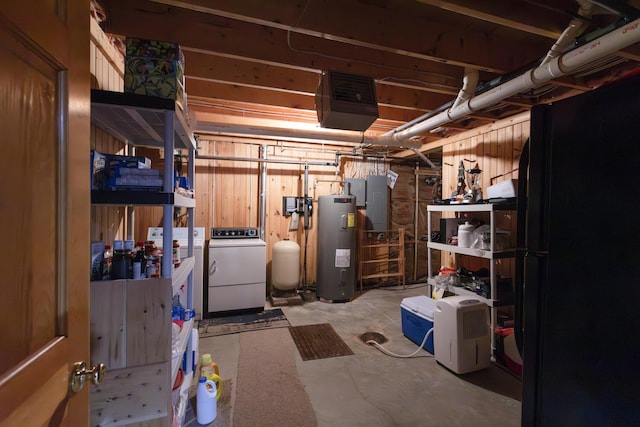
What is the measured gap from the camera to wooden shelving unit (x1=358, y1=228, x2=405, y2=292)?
183 inches

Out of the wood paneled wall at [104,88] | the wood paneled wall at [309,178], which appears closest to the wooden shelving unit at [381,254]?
the wood paneled wall at [309,178]

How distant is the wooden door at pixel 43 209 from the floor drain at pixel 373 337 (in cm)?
251

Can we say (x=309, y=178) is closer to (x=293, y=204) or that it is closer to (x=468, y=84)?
(x=293, y=204)

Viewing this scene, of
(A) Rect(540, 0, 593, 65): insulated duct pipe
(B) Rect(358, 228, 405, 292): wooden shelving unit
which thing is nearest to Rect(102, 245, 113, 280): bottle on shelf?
(A) Rect(540, 0, 593, 65): insulated duct pipe

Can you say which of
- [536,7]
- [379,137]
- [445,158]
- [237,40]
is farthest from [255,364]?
[445,158]

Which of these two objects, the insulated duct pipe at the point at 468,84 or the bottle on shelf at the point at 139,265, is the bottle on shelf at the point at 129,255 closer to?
the bottle on shelf at the point at 139,265

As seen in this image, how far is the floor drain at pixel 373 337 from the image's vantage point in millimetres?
2843

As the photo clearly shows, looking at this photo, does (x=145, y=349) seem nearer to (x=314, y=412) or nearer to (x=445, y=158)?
(x=314, y=412)

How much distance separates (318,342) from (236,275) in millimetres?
1295

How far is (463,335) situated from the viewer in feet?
7.31

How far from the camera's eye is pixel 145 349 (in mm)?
1176

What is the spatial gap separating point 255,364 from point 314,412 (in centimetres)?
75

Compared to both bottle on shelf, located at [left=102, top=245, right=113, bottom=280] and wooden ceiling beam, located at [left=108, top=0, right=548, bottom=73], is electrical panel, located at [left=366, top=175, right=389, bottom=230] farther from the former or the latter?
bottle on shelf, located at [left=102, top=245, right=113, bottom=280]

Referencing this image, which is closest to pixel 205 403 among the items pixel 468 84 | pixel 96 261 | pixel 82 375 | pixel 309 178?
pixel 96 261
